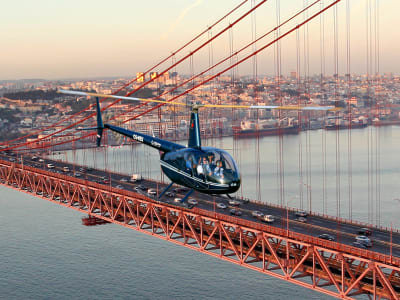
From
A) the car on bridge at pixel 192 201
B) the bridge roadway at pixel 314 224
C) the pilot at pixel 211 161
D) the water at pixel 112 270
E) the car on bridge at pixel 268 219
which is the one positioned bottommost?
the water at pixel 112 270

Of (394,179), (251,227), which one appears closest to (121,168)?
(394,179)

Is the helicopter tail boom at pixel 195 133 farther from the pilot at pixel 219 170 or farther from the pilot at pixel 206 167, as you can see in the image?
the pilot at pixel 219 170

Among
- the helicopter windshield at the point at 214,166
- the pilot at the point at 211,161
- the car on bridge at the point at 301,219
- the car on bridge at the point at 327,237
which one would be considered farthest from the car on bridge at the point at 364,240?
the pilot at the point at 211,161

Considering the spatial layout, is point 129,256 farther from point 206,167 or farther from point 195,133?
point 206,167

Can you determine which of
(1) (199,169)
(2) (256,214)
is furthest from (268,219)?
(1) (199,169)

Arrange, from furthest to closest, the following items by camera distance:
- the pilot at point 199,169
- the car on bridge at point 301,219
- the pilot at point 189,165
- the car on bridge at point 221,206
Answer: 1. the car on bridge at point 221,206
2. the car on bridge at point 301,219
3. the pilot at point 189,165
4. the pilot at point 199,169

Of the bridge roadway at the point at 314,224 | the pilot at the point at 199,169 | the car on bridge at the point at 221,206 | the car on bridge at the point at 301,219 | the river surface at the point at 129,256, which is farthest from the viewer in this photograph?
the car on bridge at the point at 221,206

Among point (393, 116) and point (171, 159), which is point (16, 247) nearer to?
point (171, 159)

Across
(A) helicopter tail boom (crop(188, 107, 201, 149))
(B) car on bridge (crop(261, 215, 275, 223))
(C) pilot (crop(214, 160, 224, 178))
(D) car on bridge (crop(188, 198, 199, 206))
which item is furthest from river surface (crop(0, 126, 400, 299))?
(D) car on bridge (crop(188, 198, 199, 206))

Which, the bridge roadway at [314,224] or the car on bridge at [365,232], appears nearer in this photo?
the bridge roadway at [314,224]
